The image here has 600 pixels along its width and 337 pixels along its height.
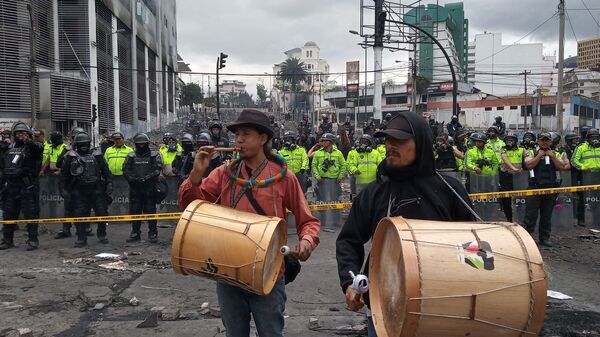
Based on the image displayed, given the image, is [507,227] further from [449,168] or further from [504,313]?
[449,168]

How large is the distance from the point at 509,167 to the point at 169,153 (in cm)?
723

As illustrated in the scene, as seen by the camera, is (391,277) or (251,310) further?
(251,310)

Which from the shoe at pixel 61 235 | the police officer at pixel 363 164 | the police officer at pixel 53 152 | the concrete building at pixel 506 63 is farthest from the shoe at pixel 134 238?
the concrete building at pixel 506 63

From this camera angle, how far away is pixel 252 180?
3.19 meters

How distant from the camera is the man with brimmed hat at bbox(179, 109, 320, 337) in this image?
3.07 metres

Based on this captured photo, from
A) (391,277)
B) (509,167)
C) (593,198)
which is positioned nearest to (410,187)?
(391,277)

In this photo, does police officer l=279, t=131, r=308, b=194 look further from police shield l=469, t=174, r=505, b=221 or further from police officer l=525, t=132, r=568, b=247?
police officer l=525, t=132, r=568, b=247

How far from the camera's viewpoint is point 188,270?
2.98m

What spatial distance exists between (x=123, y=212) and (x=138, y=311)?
587cm

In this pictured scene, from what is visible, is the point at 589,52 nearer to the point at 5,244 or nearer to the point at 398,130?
the point at 5,244

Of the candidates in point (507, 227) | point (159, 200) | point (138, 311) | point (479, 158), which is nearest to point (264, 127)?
point (507, 227)

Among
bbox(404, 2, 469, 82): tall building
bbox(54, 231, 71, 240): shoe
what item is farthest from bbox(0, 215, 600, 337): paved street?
bbox(404, 2, 469, 82): tall building

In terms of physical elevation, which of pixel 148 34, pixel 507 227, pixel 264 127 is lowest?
pixel 507 227

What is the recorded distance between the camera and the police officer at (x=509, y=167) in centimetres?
1020
